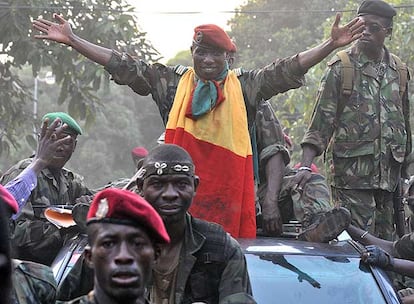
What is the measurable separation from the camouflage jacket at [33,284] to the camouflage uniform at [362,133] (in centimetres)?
334

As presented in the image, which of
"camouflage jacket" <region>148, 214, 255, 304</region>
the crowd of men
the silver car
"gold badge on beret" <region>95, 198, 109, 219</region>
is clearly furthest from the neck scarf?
"gold badge on beret" <region>95, 198, 109, 219</region>

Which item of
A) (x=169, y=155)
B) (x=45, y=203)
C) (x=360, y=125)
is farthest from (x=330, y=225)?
(x=45, y=203)

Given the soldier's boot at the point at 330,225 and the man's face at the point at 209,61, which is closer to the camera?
the soldier's boot at the point at 330,225

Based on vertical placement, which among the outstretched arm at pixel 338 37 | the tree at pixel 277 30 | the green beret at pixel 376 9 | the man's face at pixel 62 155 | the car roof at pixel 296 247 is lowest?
the car roof at pixel 296 247

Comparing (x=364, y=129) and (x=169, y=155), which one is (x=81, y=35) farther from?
(x=169, y=155)

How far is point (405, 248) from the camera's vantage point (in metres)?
5.46

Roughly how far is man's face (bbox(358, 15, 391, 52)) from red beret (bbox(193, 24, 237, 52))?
120cm

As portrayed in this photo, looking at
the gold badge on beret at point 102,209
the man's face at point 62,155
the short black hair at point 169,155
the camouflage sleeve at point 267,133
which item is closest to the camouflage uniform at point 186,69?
the camouflage sleeve at point 267,133

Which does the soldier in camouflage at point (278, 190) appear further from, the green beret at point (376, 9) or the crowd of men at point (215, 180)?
the green beret at point (376, 9)

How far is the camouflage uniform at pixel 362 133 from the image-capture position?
6.31 m

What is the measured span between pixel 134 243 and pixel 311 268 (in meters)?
1.73

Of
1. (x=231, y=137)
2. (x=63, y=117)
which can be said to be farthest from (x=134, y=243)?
(x=63, y=117)

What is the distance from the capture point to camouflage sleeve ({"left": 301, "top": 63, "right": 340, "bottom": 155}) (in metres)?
6.29

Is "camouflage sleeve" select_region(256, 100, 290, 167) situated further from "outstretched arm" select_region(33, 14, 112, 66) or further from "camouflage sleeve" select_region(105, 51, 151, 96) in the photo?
"outstretched arm" select_region(33, 14, 112, 66)
